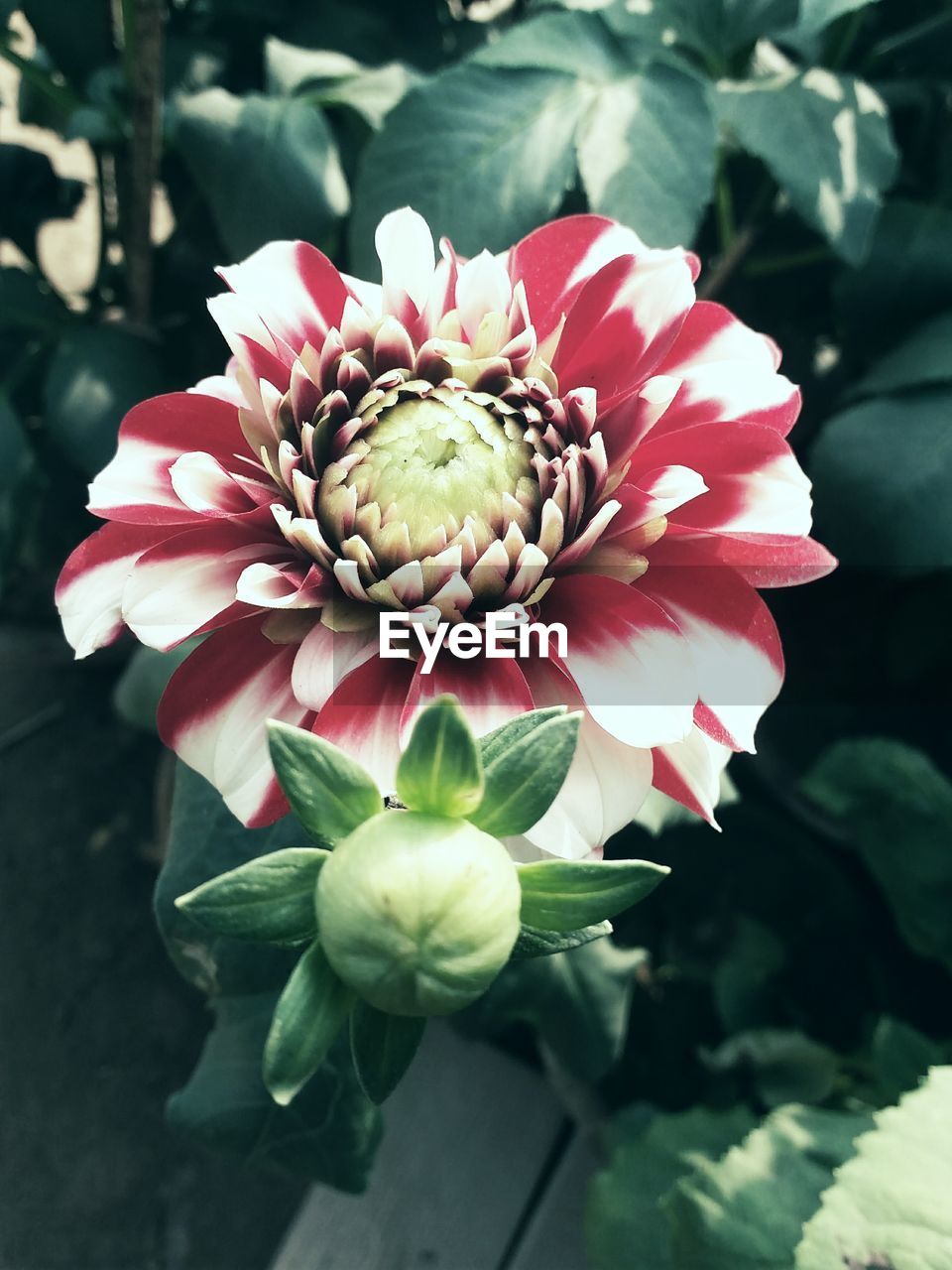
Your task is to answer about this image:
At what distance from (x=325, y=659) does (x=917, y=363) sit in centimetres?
45

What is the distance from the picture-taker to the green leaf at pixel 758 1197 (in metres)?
0.52

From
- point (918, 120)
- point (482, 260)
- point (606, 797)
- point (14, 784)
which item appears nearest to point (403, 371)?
point (482, 260)

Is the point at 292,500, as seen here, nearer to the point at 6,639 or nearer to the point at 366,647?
the point at 366,647

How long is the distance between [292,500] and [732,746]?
0.16 meters

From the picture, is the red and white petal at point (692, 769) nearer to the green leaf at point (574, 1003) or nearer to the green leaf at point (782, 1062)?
the green leaf at point (574, 1003)

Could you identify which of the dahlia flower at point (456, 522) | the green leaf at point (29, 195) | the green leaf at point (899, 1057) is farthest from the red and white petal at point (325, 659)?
the green leaf at point (29, 195)

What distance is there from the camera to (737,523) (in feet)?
1.15

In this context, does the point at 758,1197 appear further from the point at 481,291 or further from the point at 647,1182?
the point at 481,291

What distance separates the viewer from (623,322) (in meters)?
0.37

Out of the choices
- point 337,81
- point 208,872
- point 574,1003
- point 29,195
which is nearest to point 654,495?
point 208,872

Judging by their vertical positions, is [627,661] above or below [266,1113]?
above

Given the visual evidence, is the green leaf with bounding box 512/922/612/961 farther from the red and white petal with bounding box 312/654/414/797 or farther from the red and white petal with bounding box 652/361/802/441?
the red and white petal with bounding box 652/361/802/441

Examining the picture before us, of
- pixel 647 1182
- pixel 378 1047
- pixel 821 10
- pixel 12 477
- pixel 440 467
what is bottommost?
pixel 647 1182

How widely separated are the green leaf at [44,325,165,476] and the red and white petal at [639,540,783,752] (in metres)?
0.42
